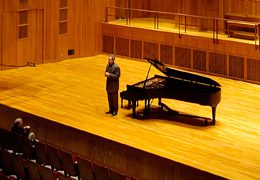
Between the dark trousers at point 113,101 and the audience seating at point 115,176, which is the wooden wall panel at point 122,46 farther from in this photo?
the audience seating at point 115,176

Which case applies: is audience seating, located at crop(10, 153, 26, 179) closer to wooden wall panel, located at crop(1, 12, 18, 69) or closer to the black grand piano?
the black grand piano

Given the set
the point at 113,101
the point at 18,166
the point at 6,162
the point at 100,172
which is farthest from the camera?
the point at 113,101

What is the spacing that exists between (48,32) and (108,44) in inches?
48.0

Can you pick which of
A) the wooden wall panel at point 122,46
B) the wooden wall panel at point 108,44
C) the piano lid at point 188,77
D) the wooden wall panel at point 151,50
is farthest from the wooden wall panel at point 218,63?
the piano lid at point 188,77

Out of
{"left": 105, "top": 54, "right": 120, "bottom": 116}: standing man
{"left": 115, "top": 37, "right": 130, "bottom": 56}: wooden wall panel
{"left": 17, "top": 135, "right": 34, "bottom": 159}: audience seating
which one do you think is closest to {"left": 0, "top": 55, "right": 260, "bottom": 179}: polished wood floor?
{"left": 105, "top": 54, "right": 120, "bottom": 116}: standing man

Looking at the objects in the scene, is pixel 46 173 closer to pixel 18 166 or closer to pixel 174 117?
pixel 18 166

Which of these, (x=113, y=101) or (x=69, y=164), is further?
(x=113, y=101)

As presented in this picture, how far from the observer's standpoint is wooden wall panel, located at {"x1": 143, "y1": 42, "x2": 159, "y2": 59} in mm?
8852

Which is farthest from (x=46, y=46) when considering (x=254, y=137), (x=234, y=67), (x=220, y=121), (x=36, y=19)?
(x=254, y=137)

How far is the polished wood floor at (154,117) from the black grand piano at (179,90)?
0.29m

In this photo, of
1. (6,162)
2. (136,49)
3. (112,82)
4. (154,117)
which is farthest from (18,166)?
(136,49)

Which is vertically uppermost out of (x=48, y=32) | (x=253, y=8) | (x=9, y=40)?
(x=253, y=8)

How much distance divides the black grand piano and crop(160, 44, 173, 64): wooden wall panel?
2.45 metres

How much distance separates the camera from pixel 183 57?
8500 millimetres
